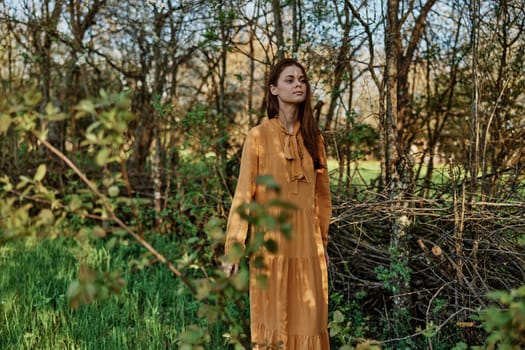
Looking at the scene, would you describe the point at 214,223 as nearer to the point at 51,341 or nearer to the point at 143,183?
the point at 51,341

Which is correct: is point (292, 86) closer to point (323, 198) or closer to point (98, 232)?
point (323, 198)

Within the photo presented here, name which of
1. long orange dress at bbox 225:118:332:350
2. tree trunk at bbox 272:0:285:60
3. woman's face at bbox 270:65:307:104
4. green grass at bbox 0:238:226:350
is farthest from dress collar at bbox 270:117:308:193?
tree trunk at bbox 272:0:285:60

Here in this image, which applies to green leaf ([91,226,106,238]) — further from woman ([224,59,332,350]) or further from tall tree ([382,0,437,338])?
tall tree ([382,0,437,338])

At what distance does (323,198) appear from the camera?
2818 mm

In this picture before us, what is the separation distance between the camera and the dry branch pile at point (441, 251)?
281 centimetres

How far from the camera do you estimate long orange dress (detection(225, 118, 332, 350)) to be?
2.50 m

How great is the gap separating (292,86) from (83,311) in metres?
2.00

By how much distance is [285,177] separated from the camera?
2.58 m

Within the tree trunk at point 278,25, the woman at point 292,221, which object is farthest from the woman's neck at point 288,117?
the tree trunk at point 278,25

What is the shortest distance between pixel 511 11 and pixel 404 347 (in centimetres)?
254

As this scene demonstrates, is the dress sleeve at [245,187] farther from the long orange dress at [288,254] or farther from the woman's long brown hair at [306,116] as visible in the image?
the woman's long brown hair at [306,116]

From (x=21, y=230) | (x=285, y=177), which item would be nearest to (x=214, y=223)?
(x=21, y=230)

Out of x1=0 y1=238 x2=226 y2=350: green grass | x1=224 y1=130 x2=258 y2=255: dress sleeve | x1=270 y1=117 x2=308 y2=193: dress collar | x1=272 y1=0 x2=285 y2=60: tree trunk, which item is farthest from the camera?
x1=272 y1=0 x2=285 y2=60: tree trunk

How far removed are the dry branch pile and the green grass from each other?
100 centimetres
